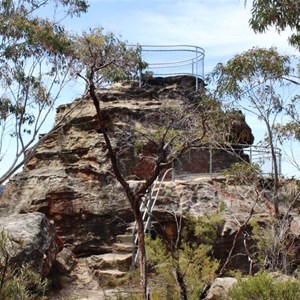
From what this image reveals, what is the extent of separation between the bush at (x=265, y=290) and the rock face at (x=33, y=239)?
5273 millimetres

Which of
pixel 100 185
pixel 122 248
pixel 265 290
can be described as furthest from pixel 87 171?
pixel 265 290

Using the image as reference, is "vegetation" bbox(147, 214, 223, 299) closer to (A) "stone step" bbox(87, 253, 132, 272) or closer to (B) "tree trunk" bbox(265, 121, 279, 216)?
(A) "stone step" bbox(87, 253, 132, 272)

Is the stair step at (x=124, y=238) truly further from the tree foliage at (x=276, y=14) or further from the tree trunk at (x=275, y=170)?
the tree foliage at (x=276, y=14)

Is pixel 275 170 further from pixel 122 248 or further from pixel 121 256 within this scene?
pixel 121 256

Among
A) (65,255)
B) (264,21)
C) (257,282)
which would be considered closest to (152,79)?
(65,255)

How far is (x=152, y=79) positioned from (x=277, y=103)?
5312mm

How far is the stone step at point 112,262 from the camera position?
14672 millimetres

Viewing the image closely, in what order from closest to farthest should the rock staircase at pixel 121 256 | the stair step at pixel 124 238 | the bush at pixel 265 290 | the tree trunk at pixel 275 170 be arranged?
the bush at pixel 265 290
the rock staircase at pixel 121 256
the tree trunk at pixel 275 170
the stair step at pixel 124 238

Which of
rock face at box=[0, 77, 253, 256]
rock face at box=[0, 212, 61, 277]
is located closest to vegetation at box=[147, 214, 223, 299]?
rock face at box=[0, 212, 61, 277]

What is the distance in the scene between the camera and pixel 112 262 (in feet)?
48.5

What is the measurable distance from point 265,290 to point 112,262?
23.4 feet

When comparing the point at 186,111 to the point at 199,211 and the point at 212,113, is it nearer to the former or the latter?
the point at 212,113

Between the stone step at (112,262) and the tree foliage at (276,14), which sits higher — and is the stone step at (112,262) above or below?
below

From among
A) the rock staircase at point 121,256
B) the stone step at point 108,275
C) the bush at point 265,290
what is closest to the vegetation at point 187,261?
the stone step at point 108,275
